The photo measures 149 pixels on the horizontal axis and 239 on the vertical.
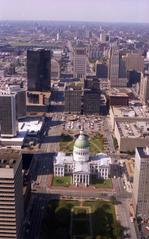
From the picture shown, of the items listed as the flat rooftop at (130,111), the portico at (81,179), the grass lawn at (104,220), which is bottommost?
the grass lawn at (104,220)

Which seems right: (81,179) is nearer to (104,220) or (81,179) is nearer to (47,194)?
(47,194)

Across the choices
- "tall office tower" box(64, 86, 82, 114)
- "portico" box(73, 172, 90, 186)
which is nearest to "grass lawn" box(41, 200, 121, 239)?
"portico" box(73, 172, 90, 186)

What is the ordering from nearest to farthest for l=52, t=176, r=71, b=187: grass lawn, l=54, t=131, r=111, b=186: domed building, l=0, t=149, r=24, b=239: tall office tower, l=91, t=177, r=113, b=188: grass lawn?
l=0, t=149, r=24, b=239: tall office tower < l=91, t=177, r=113, b=188: grass lawn < l=52, t=176, r=71, b=187: grass lawn < l=54, t=131, r=111, b=186: domed building

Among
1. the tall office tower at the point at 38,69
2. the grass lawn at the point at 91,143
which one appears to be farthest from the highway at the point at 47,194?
the tall office tower at the point at 38,69

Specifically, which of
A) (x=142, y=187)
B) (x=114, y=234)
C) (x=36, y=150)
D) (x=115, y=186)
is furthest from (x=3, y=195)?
(x=36, y=150)

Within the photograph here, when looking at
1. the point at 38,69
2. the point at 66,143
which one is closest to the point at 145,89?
the point at 38,69

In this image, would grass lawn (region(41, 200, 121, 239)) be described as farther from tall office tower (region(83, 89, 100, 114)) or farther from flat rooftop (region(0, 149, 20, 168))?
tall office tower (region(83, 89, 100, 114))

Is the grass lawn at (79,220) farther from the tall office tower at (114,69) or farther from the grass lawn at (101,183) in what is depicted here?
the tall office tower at (114,69)
